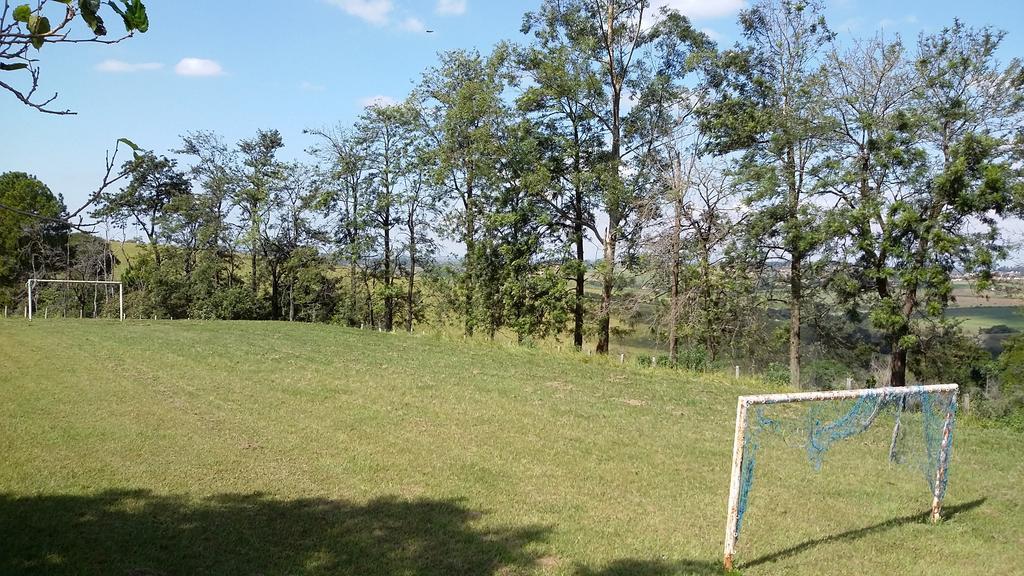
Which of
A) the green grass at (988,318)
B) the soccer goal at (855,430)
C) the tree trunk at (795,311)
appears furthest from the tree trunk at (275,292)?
the soccer goal at (855,430)

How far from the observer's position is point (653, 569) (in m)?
5.44

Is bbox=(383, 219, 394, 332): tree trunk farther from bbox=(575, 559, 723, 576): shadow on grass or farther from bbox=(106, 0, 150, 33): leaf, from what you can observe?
bbox=(106, 0, 150, 33): leaf

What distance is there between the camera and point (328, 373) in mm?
14508

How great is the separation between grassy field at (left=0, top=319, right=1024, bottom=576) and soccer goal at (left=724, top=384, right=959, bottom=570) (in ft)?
1.10

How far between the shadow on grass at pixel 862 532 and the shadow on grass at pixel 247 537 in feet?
6.34

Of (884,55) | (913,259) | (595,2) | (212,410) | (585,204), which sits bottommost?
(212,410)

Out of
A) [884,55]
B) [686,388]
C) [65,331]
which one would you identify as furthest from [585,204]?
[65,331]

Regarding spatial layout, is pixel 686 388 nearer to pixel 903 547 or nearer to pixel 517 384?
pixel 517 384

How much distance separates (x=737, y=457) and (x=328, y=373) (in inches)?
420

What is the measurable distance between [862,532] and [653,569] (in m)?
2.50

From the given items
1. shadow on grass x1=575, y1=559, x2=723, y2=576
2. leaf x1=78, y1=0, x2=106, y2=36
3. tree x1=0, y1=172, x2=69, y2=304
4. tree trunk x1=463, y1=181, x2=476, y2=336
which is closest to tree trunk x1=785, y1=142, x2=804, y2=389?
tree trunk x1=463, y1=181, x2=476, y2=336

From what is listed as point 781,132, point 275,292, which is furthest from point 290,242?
point 781,132

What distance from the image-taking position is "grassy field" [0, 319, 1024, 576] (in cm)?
552

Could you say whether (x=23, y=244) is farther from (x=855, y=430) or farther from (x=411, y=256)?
(x=855, y=430)
